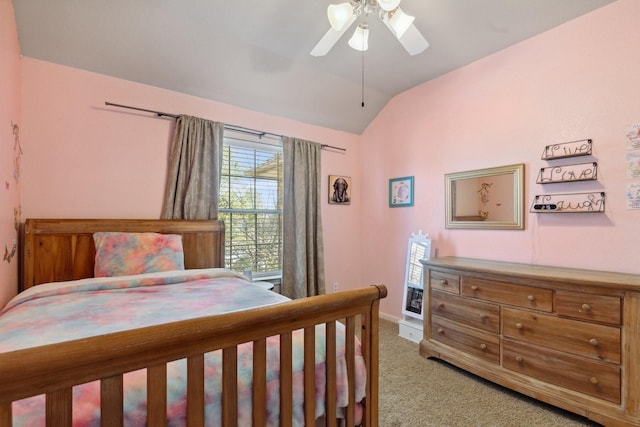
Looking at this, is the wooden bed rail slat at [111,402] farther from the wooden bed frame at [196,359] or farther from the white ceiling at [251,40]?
the white ceiling at [251,40]

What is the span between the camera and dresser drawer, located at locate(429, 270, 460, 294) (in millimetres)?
2304

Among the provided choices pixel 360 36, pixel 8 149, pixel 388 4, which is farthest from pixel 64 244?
pixel 388 4

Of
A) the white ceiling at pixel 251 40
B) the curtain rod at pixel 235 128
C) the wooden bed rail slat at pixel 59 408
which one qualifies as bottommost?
the wooden bed rail slat at pixel 59 408

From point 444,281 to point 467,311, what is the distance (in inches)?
10.7

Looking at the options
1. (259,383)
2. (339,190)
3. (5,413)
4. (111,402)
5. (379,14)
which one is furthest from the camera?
(339,190)

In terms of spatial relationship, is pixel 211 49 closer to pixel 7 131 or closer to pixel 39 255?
pixel 7 131

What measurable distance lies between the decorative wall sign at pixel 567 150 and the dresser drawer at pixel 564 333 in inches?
45.7

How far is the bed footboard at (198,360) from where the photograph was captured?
0.58m

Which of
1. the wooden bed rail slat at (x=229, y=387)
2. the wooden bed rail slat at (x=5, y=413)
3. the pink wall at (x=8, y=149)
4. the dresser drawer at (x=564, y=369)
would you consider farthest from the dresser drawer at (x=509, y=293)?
the pink wall at (x=8, y=149)

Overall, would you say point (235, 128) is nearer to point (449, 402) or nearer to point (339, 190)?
point (339, 190)

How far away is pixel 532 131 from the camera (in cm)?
234

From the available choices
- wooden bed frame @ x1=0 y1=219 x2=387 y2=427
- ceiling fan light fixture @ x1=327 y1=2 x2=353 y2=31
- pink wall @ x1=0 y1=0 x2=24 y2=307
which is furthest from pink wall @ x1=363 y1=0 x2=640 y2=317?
pink wall @ x1=0 y1=0 x2=24 y2=307

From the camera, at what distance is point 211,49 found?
7.95 ft

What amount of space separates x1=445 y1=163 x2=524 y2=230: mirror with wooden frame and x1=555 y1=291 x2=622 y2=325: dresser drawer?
29.4 inches
